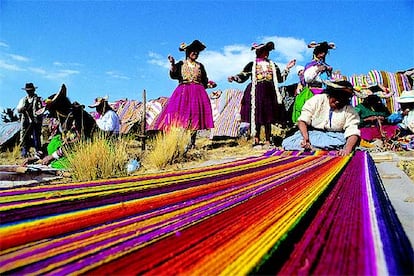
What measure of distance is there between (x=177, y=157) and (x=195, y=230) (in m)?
3.82

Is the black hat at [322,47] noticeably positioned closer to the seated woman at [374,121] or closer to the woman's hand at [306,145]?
the seated woman at [374,121]

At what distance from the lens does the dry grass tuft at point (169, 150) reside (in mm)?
4676

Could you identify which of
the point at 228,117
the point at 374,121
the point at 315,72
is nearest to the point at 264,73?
the point at 315,72

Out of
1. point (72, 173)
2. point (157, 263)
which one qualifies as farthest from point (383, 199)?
point (72, 173)

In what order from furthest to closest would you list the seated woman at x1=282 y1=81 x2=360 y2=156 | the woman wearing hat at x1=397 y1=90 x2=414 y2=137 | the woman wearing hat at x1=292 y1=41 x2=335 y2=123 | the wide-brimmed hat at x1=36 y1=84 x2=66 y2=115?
1. the woman wearing hat at x1=397 y1=90 x2=414 y2=137
2. the woman wearing hat at x1=292 y1=41 x2=335 y2=123
3. the wide-brimmed hat at x1=36 y1=84 x2=66 y2=115
4. the seated woman at x1=282 y1=81 x2=360 y2=156

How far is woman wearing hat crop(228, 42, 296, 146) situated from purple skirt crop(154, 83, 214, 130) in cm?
57

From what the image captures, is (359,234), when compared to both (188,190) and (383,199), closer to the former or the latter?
(383,199)

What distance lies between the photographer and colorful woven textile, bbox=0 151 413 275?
2.88 feet

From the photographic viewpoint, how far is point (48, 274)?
2.78 feet

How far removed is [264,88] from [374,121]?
1.86m

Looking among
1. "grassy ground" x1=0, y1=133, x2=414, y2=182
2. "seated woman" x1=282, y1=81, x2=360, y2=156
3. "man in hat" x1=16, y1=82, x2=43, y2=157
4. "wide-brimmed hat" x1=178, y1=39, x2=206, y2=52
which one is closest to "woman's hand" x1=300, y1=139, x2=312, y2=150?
"seated woman" x1=282, y1=81, x2=360, y2=156

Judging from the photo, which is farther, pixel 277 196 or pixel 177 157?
pixel 177 157

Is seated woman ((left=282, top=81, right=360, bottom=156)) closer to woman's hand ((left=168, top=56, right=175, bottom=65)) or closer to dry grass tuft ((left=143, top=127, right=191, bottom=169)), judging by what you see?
dry grass tuft ((left=143, top=127, right=191, bottom=169))

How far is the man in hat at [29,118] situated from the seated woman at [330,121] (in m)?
5.58
